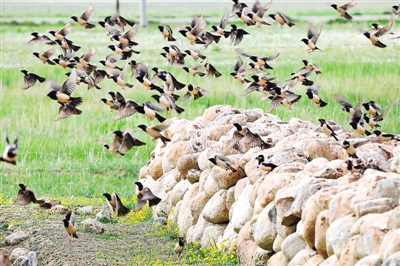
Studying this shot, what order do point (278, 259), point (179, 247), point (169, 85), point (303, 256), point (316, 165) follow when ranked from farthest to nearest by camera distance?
1. point (169, 85)
2. point (179, 247)
3. point (316, 165)
4. point (278, 259)
5. point (303, 256)

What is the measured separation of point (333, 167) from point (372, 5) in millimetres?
64287

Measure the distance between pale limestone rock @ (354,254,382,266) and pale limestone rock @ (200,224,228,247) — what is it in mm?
3486

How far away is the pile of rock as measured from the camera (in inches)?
261

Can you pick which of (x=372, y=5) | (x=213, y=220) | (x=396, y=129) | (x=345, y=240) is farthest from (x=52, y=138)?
(x=372, y=5)

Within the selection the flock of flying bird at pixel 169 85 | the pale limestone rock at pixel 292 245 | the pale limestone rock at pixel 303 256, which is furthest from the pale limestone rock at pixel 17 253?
the pale limestone rock at pixel 303 256

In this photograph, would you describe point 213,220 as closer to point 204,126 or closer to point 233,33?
point 204,126

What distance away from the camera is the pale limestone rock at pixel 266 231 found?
809 cm

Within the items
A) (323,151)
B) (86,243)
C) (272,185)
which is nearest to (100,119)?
(86,243)

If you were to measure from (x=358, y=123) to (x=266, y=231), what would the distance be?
259cm

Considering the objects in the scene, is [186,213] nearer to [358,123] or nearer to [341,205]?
[358,123]

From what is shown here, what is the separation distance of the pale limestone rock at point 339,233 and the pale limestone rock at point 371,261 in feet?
1.35

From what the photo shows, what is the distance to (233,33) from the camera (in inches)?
522

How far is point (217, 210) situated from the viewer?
31.6 feet

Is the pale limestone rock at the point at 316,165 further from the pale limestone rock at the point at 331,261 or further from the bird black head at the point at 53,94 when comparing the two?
the bird black head at the point at 53,94
